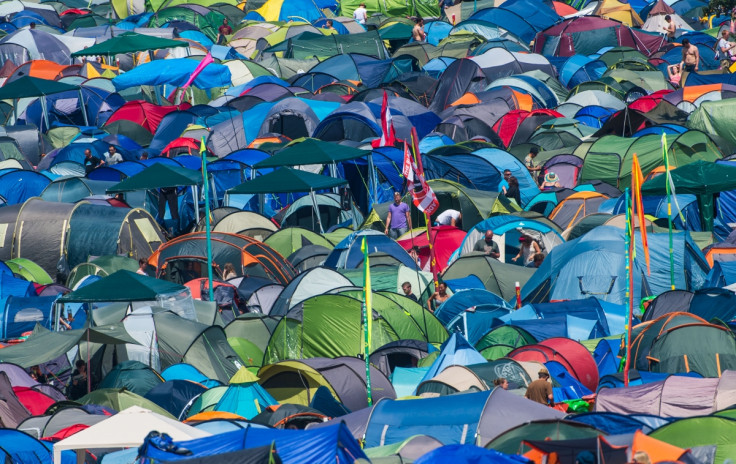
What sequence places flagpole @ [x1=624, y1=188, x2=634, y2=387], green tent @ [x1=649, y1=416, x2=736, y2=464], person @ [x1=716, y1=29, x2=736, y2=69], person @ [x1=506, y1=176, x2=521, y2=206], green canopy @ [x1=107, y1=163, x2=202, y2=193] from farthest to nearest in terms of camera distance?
person @ [x1=716, y1=29, x2=736, y2=69]
person @ [x1=506, y1=176, x2=521, y2=206]
green canopy @ [x1=107, y1=163, x2=202, y2=193]
flagpole @ [x1=624, y1=188, x2=634, y2=387]
green tent @ [x1=649, y1=416, x2=736, y2=464]

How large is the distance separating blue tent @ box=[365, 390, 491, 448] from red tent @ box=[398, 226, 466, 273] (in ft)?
28.5

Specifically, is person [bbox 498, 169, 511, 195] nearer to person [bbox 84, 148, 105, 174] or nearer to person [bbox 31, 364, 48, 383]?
person [bbox 84, 148, 105, 174]

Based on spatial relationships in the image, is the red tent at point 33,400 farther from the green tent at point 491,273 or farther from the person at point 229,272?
the green tent at point 491,273

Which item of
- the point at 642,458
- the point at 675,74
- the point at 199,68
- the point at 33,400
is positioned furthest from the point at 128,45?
the point at 642,458

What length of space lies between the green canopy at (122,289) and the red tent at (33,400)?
1.57 meters

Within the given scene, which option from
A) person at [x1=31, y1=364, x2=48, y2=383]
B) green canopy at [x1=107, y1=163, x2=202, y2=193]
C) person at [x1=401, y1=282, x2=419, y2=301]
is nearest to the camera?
person at [x1=31, y1=364, x2=48, y2=383]

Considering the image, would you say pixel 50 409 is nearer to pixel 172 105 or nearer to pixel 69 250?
pixel 69 250

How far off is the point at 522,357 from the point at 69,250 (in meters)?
10.1

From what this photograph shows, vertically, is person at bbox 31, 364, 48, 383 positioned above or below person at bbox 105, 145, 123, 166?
above

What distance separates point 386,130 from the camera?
25.1m

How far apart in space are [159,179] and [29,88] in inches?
327

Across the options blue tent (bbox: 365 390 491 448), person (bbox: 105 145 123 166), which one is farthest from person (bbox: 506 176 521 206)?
blue tent (bbox: 365 390 491 448)

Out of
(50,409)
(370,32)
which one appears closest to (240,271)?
(50,409)

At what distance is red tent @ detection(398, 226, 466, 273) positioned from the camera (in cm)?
2183
